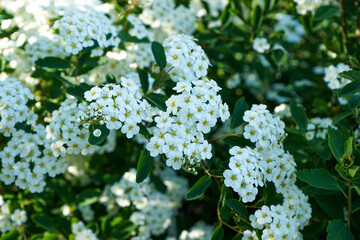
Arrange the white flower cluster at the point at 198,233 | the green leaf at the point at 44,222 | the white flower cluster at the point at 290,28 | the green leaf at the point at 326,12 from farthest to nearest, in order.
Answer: the white flower cluster at the point at 290,28
the green leaf at the point at 326,12
the white flower cluster at the point at 198,233
the green leaf at the point at 44,222

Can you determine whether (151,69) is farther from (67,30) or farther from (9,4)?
(9,4)

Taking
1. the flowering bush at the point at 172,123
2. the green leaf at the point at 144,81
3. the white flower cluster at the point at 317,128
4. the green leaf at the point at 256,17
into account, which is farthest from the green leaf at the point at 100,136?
the green leaf at the point at 256,17

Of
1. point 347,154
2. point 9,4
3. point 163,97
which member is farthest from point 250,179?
point 9,4

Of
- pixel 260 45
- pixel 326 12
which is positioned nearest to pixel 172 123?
pixel 260 45

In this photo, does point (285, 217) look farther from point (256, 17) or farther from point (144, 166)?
point (256, 17)

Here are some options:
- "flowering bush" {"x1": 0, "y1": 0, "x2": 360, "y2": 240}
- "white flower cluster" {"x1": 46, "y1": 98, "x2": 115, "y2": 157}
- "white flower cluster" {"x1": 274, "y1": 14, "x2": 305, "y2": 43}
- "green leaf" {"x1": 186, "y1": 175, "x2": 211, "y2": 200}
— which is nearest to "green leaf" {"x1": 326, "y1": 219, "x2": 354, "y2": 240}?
"flowering bush" {"x1": 0, "y1": 0, "x2": 360, "y2": 240}

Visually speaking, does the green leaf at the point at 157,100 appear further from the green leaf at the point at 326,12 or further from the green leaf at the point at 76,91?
the green leaf at the point at 326,12

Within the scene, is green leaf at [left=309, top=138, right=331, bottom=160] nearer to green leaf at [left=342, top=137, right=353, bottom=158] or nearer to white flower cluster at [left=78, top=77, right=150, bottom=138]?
green leaf at [left=342, top=137, right=353, bottom=158]
